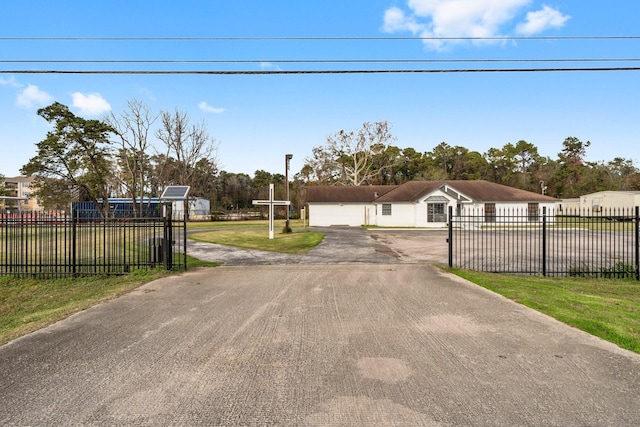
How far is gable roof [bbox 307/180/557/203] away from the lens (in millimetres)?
36812

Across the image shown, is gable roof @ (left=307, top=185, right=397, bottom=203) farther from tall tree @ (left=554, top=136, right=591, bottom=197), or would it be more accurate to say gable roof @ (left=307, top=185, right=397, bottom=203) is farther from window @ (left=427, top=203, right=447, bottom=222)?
tall tree @ (left=554, top=136, right=591, bottom=197)

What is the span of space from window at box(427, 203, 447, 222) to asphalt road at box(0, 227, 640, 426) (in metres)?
29.7

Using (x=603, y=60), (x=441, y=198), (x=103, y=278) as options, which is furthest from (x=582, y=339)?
(x=441, y=198)

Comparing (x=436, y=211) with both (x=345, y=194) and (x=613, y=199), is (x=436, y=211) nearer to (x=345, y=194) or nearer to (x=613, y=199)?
(x=345, y=194)

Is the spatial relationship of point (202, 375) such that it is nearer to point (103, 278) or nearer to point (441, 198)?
point (103, 278)

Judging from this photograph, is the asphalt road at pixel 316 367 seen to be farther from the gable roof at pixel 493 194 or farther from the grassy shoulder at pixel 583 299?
the gable roof at pixel 493 194

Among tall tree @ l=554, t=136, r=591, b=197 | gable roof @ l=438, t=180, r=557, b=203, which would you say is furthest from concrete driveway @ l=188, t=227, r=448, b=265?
tall tree @ l=554, t=136, r=591, b=197

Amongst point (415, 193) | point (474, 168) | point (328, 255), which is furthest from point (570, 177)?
point (328, 255)

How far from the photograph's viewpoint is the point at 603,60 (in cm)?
917

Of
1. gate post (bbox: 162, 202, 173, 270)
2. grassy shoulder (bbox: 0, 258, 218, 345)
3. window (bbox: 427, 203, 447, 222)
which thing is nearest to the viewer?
grassy shoulder (bbox: 0, 258, 218, 345)

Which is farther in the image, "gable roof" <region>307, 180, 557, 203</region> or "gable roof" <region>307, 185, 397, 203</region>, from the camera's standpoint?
A: "gable roof" <region>307, 185, 397, 203</region>

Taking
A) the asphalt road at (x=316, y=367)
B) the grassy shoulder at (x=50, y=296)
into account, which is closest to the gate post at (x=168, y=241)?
the grassy shoulder at (x=50, y=296)

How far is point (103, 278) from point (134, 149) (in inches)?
1550

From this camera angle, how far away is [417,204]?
35.9 metres
